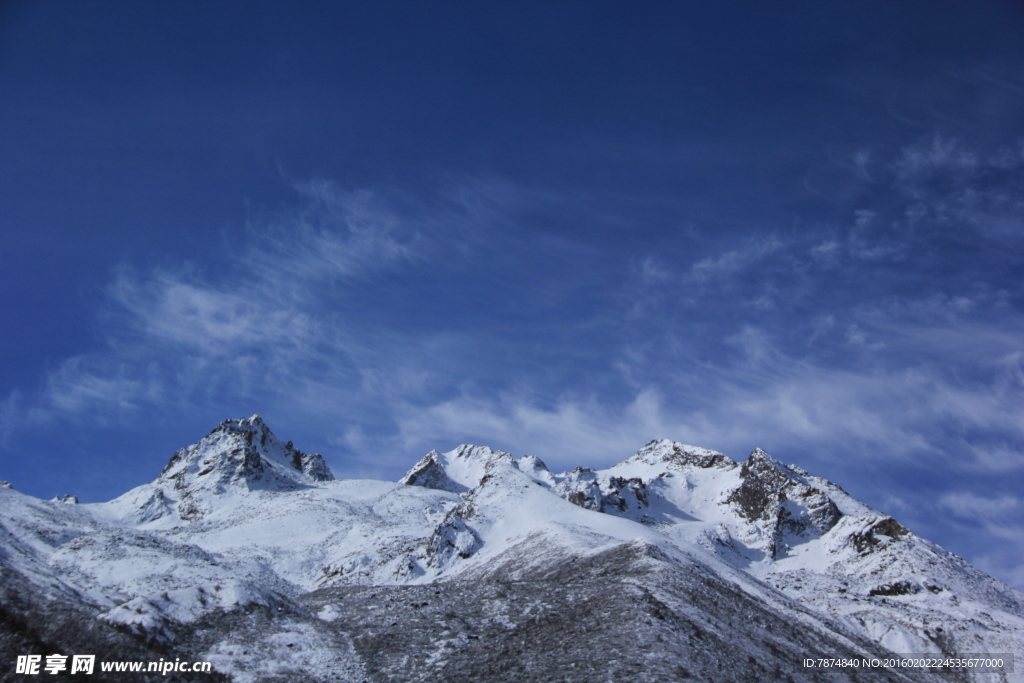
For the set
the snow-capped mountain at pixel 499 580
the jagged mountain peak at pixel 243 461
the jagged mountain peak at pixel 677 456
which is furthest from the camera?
the jagged mountain peak at pixel 677 456

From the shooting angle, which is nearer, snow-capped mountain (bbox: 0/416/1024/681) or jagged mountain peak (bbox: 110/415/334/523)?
snow-capped mountain (bbox: 0/416/1024/681)

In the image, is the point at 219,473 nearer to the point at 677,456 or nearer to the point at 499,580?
the point at 499,580

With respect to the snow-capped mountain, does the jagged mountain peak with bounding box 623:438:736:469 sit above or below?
above

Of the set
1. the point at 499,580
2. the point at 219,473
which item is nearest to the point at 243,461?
the point at 219,473

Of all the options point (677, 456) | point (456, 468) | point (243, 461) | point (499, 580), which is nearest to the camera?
point (499, 580)

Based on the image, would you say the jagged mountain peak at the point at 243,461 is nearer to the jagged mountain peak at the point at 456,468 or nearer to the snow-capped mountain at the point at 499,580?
the snow-capped mountain at the point at 499,580

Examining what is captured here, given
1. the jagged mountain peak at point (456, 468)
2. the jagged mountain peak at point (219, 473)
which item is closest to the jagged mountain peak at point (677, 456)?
the jagged mountain peak at point (456, 468)

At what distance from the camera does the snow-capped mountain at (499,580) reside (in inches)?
1073

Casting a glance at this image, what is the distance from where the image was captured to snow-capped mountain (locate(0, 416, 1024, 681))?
27.2 metres

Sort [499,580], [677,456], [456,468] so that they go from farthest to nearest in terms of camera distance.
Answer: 1. [456,468]
2. [677,456]
3. [499,580]

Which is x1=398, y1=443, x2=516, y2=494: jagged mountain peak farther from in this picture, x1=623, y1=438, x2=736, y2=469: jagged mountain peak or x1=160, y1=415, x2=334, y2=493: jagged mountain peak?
x1=623, y1=438, x2=736, y2=469: jagged mountain peak

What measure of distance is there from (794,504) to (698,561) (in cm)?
6605

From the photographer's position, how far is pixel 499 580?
45656mm

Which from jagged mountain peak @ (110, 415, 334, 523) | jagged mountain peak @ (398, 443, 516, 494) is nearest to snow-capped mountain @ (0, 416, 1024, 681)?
jagged mountain peak @ (110, 415, 334, 523)
